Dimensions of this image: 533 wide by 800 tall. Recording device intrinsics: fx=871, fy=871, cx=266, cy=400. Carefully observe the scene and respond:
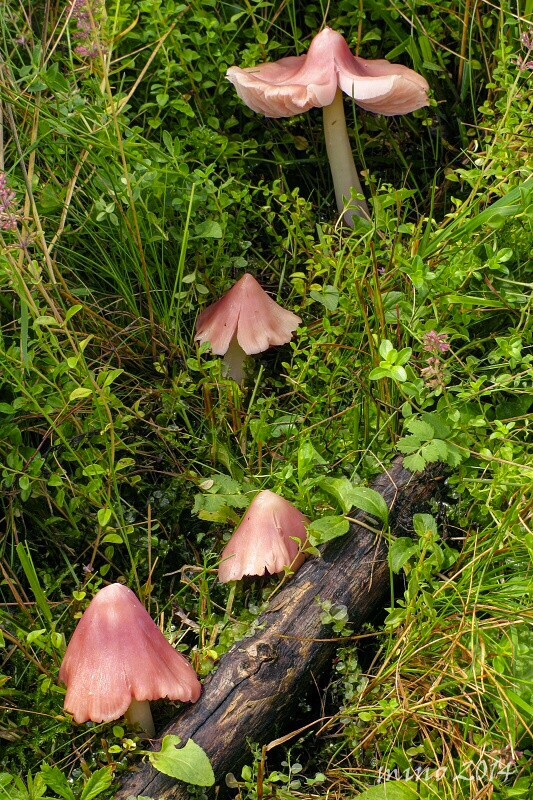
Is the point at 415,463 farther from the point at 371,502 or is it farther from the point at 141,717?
the point at 141,717

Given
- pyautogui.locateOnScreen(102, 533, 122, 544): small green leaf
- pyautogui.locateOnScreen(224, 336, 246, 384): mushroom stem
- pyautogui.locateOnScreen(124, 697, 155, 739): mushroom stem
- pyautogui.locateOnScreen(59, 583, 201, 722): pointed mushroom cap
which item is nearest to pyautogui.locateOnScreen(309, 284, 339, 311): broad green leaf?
pyautogui.locateOnScreen(224, 336, 246, 384): mushroom stem

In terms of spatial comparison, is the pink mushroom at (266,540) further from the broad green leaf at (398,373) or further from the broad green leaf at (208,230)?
the broad green leaf at (208,230)

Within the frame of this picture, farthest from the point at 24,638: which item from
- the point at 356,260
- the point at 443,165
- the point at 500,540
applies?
the point at 443,165

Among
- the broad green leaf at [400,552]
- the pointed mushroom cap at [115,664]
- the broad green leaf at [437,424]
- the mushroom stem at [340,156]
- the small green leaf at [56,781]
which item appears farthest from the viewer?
the mushroom stem at [340,156]

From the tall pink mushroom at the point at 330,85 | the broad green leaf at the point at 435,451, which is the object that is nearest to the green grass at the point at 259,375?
the broad green leaf at the point at 435,451

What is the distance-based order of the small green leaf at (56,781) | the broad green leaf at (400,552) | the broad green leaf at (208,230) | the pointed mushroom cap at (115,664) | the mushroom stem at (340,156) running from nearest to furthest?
the small green leaf at (56,781) < the pointed mushroom cap at (115,664) < the broad green leaf at (400,552) < the broad green leaf at (208,230) < the mushroom stem at (340,156)

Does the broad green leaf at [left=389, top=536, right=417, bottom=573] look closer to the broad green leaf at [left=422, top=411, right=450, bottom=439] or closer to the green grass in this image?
the green grass

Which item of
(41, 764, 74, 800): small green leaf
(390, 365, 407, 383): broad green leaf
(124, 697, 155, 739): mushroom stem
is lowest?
(124, 697, 155, 739): mushroom stem
